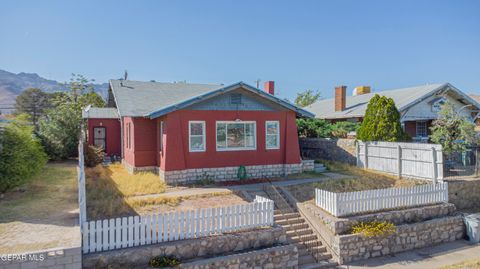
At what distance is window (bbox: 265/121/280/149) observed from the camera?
48.6 feet

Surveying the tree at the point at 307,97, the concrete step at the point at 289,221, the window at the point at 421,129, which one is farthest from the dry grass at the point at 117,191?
the tree at the point at 307,97

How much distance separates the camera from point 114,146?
68.3ft

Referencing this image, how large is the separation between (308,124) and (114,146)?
13.8 metres

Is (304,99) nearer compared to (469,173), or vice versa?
(469,173)

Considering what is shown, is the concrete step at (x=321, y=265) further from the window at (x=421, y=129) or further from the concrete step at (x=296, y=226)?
Answer: the window at (x=421, y=129)

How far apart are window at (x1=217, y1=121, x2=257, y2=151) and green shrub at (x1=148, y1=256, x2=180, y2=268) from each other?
7.04 m

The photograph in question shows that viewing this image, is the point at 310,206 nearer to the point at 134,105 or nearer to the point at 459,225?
the point at 459,225

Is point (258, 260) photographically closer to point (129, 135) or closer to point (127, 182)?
point (127, 182)

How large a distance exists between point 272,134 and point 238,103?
2392 millimetres

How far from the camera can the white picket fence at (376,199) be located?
981cm

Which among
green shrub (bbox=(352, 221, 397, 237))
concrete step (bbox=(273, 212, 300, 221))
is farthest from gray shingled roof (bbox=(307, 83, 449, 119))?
concrete step (bbox=(273, 212, 300, 221))

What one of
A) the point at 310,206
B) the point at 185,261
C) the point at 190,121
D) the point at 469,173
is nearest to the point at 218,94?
the point at 190,121

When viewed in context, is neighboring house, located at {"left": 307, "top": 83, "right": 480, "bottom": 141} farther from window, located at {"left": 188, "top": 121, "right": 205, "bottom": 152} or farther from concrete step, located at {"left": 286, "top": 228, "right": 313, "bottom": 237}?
concrete step, located at {"left": 286, "top": 228, "right": 313, "bottom": 237}

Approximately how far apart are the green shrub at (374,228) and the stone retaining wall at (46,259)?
306 inches
